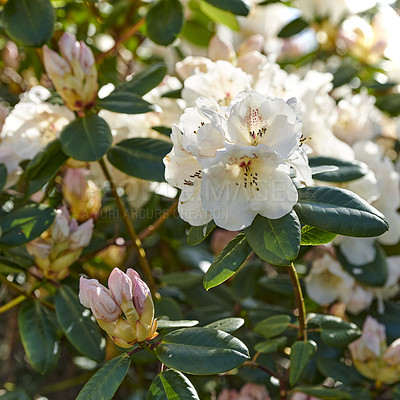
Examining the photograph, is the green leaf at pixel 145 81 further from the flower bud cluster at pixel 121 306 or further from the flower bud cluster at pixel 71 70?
the flower bud cluster at pixel 121 306

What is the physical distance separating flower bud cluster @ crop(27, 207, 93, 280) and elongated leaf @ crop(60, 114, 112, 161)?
0.44 ft

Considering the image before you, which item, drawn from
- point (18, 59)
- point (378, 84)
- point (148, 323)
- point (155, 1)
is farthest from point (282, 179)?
point (18, 59)

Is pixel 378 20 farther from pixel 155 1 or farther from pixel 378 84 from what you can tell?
pixel 155 1

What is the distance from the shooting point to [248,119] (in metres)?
0.84

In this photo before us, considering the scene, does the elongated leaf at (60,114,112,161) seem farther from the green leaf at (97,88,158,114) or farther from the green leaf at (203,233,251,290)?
the green leaf at (203,233,251,290)

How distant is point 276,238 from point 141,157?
0.44m

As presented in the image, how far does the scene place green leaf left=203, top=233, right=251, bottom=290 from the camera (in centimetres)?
83

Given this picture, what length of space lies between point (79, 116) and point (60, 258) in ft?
0.95

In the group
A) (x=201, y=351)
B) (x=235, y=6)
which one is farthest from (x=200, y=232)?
(x=235, y=6)

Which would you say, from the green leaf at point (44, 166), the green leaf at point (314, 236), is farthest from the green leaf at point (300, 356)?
the green leaf at point (44, 166)

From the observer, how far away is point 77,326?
1.06 m

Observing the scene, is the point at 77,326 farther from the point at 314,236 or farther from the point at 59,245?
the point at 314,236

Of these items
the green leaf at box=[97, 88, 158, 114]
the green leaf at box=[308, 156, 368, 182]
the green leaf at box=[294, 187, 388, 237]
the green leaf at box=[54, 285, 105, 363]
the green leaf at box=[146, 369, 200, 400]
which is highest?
the green leaf at box=[294, 187, 388, 237]

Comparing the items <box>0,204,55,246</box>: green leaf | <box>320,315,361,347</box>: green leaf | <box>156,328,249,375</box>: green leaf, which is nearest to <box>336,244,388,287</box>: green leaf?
<box>320,315,361,347</box>: green leaf
